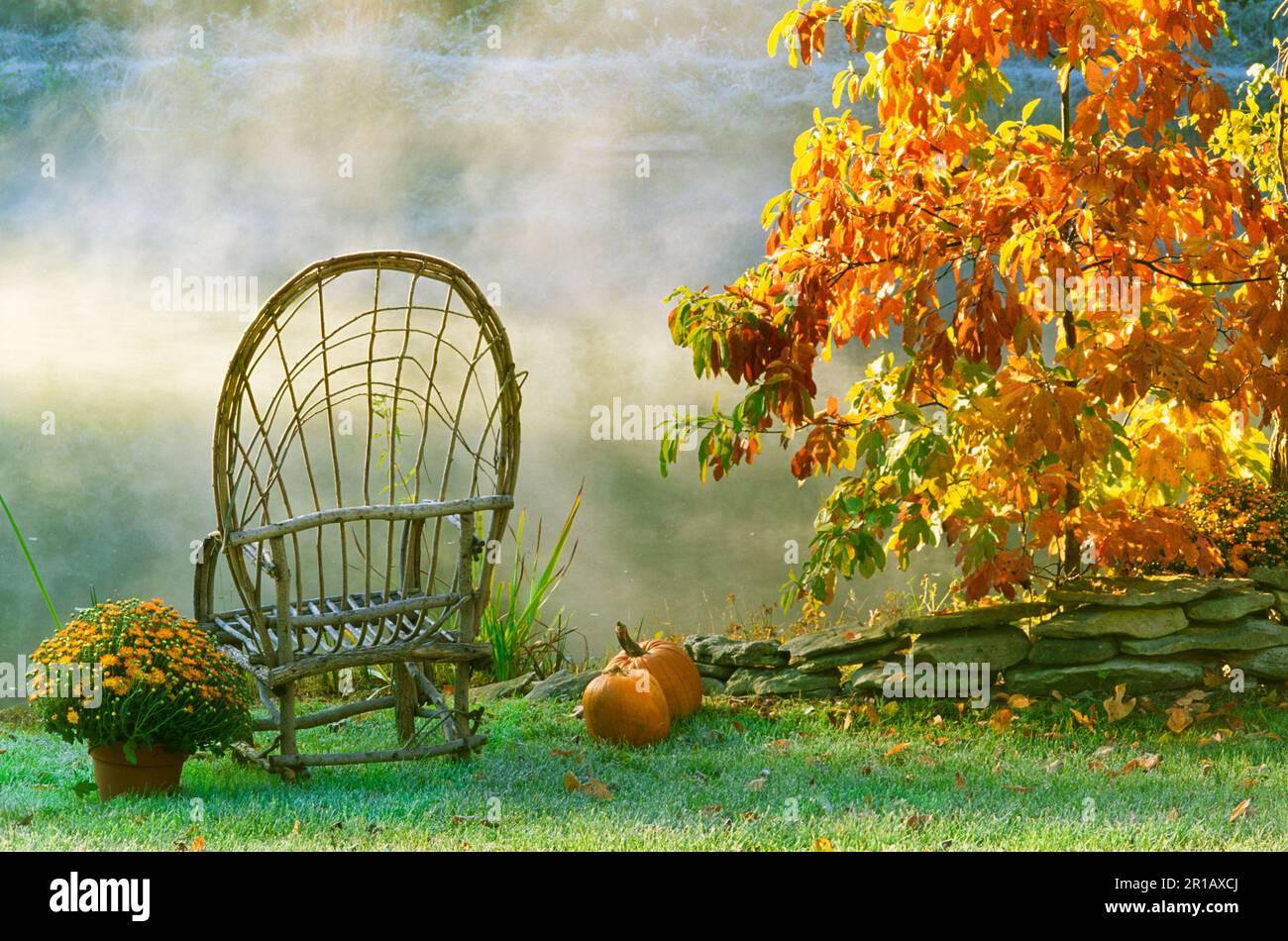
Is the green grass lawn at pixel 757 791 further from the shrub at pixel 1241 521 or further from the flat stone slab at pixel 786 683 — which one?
the shrub at pixel 1241 521

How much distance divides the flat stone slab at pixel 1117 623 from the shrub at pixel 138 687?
2937 millimetres

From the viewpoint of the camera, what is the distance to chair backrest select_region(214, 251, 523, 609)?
11.9 feet

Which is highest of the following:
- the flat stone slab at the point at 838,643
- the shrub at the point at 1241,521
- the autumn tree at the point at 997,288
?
the autumn tree at the point at 997,288

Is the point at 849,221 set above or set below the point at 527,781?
above

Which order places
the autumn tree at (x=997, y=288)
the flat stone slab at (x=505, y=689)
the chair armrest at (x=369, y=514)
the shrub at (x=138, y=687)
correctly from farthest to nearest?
the flat stone slab at (x=505, y=689)
the autumn tree at (x=997, y=288)
the chair armrest at (x=369, y=514)
the shrub at (x=138, y=687)

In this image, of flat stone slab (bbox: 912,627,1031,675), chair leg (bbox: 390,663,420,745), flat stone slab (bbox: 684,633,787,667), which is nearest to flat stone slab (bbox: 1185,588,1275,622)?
flat stone slab (bbox: 912,627,1031,675)

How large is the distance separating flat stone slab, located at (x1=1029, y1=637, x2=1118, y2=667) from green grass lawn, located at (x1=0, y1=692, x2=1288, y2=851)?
0.65 feet

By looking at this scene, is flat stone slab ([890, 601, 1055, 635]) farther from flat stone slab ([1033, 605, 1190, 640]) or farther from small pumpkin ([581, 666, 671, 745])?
small pumpkin ([581, 666, 671, 745])

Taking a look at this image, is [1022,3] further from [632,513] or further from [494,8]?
[494,8]

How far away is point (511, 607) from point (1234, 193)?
359 cm

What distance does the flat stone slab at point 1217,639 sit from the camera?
4.45m

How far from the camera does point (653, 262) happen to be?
7664 millimetres

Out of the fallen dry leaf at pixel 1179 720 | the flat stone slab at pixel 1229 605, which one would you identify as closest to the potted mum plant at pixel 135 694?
the fallen dry leaf at pixel 1179 720
